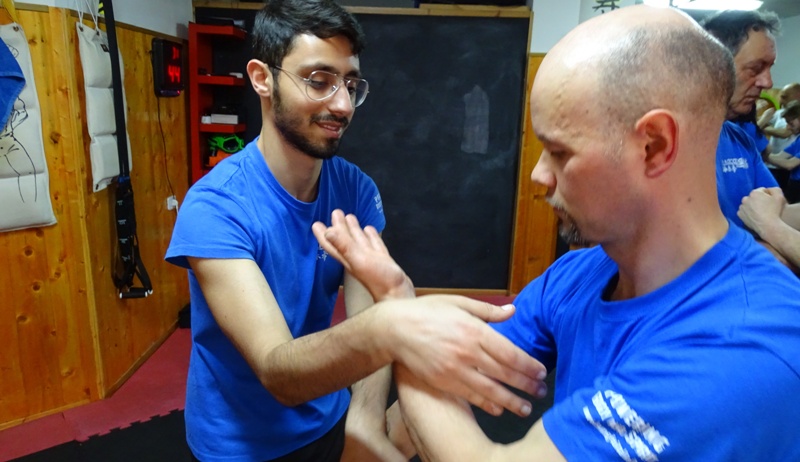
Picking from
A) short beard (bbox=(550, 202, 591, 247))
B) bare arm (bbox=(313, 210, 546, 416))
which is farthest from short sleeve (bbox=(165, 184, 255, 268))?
short beard (bbox=(550, 202, 591, 247))

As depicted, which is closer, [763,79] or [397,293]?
[397,293]

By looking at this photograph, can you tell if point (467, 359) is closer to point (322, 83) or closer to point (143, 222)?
point (322, 83)

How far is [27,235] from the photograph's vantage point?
2596mm

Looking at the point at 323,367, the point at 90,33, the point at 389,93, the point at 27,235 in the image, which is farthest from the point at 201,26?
the point at 323,367

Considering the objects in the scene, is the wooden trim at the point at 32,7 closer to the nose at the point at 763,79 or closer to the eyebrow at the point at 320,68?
the eyebrow at the point at 320,68

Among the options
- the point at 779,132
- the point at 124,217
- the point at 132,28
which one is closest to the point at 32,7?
the point at 132,28

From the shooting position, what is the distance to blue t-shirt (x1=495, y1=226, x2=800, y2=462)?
646mm

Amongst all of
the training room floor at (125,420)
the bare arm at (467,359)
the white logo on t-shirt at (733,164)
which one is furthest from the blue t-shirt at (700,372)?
the training room floor at (125,420)

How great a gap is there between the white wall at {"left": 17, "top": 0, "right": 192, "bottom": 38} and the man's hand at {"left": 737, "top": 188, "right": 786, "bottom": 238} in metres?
3.03

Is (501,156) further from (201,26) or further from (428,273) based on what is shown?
(201,26)

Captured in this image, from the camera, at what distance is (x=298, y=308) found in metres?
1.38

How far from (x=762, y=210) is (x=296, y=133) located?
1625 millimetres

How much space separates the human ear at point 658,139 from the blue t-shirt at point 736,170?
1.40 metres

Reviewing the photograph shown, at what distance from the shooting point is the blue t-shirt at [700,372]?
0.65 meters
